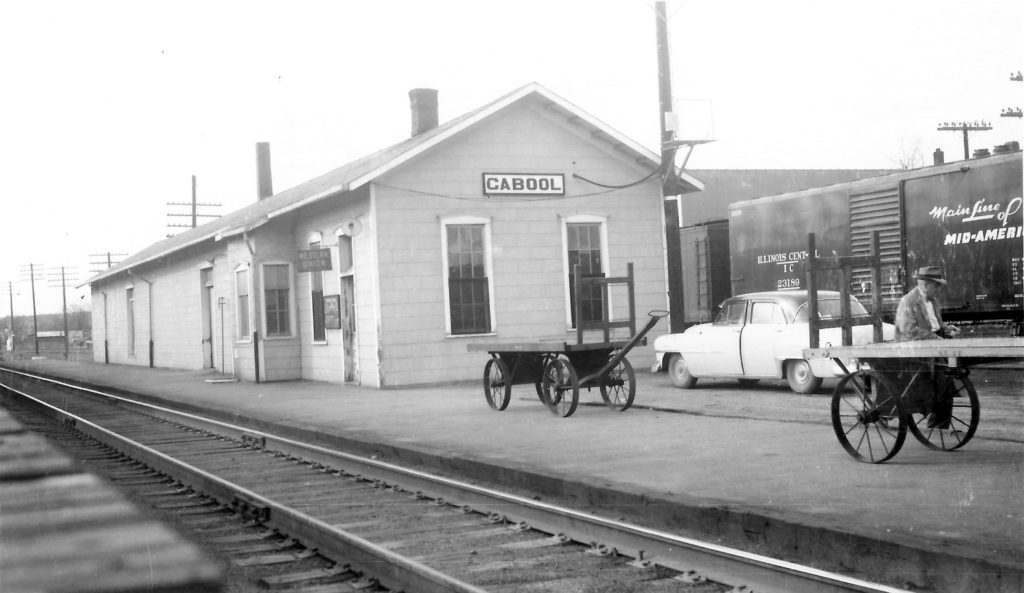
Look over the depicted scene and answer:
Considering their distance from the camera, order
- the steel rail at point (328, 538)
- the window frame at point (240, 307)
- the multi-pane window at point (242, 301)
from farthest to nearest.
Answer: the multi-pane window at point (242, 301) → the window frame at point (240, 307) → the steel rail at point (328, 538)

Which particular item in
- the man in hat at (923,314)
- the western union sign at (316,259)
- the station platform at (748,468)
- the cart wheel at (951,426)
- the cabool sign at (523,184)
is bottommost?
the station platform at (748,468)

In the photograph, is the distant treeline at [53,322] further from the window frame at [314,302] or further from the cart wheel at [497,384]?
the cart wheel at [497,384]

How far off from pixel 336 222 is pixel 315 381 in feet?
12.3

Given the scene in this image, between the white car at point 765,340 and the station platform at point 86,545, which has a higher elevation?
the white car at point 765,340

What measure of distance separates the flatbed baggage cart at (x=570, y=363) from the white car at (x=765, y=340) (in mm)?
2387

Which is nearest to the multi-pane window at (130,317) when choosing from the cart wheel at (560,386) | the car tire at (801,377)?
the cart wheel at (560,386)

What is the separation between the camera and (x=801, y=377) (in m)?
14.9

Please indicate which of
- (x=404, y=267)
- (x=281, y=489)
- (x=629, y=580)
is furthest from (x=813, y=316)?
(x=404, y=267)

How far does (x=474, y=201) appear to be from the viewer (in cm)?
2045

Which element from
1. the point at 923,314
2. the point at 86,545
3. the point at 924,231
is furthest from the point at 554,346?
the point at 86,545

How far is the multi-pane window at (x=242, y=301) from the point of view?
2484 cm

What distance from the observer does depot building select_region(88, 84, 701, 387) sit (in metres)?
19.7

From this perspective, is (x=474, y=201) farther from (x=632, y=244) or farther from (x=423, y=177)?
(x=632, y=244)

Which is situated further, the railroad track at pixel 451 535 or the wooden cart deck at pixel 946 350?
the wooden cart deck at pixel 946 350
